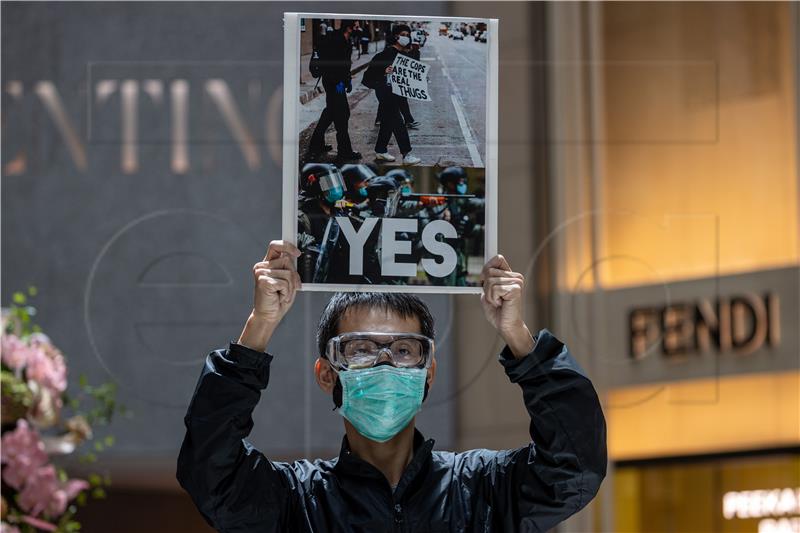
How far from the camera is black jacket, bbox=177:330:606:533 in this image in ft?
7.27

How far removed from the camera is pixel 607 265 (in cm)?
382

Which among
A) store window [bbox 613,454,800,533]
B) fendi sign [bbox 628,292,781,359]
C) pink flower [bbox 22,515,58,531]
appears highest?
fendi sign [bbox 628,292,781,359]

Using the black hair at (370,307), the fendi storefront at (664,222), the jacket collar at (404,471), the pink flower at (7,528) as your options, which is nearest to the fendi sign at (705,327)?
the fendi storefront at (664,222)

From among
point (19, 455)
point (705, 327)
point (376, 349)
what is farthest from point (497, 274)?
point (705, 327)

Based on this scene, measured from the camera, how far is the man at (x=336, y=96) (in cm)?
241

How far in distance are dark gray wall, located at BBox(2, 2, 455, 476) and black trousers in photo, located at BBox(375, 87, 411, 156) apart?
4.05 feet

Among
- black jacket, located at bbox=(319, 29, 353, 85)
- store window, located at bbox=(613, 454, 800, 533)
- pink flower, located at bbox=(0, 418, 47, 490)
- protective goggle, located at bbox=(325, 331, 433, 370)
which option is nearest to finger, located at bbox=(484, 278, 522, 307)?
protective goggle, located at bbox=(325, 331, 433, 370)

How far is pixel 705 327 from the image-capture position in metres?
4.04

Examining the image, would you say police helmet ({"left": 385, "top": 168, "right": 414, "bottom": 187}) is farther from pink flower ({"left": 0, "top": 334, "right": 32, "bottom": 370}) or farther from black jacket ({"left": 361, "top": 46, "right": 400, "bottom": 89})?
pink flower ({"left": 0, "top": 334, "right": 32, "bottom": 370})

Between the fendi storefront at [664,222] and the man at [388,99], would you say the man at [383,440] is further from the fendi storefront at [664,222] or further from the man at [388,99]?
the fendi storefront at [664,222]

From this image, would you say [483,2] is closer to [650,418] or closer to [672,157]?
[672,157]

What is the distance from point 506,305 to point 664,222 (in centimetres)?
167

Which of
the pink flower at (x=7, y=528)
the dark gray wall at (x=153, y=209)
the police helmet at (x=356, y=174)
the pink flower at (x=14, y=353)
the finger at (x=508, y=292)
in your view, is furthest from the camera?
the dark gray wall at (x=153, y=209)

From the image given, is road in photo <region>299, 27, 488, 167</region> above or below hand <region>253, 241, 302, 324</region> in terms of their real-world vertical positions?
above
